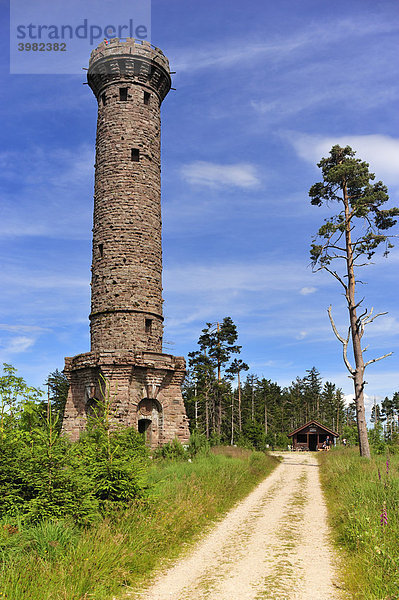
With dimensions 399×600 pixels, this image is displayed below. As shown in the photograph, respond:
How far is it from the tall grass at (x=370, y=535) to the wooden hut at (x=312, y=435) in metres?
32.9

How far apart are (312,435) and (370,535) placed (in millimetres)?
42323

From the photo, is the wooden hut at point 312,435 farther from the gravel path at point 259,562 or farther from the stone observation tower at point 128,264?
the gravel path at point 259,562

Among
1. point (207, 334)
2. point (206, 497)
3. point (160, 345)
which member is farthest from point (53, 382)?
point (206, 497)

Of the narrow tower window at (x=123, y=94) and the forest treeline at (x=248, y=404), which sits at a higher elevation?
the narrow tower window at (x=123, y=94)

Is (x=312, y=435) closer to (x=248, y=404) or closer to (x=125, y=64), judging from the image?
(x=248, y=404)

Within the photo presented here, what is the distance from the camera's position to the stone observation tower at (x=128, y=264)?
62.4ft

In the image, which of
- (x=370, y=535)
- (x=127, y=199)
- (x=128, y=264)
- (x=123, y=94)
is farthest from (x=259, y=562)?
(x=123, y=94)

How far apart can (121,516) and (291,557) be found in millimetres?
3129

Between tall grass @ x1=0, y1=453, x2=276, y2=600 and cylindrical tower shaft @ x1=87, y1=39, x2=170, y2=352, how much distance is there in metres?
10.4

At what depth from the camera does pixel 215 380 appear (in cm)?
4050

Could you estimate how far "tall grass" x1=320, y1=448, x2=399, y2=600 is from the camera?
5.67 m

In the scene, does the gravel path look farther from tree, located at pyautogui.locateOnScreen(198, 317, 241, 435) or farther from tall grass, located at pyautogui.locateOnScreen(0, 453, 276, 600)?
tree, located at pyautogui.locateOnScreen(198, 317, 241, 435)

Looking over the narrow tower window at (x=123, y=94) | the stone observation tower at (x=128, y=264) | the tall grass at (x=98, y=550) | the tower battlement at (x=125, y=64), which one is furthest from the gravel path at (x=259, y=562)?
the tower battlement at (x=125, y=64)

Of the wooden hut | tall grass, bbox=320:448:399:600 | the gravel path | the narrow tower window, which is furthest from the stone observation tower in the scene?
the wooden hut
